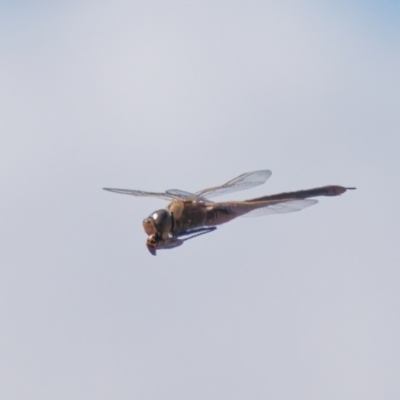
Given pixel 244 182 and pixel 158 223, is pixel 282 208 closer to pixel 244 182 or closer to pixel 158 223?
pixel 244 182

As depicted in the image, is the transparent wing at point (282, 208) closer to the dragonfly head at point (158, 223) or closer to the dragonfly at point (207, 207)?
the dragonfly at point (207, 207)

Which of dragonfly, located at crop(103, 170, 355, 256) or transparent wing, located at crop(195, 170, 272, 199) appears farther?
transparent wing, located at crop(195, 170, 272, 199)

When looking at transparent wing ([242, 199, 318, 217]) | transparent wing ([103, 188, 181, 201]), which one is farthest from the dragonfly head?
transparent wing ([242, 199, 318, 217])

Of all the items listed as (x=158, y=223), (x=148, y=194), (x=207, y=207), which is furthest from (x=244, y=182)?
(x=158, y=223)

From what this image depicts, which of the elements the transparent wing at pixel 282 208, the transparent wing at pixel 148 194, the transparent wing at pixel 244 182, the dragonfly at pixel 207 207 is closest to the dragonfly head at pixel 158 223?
the dragonfly at pixel 207 207

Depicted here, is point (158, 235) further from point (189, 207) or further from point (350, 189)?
point (350, 189)

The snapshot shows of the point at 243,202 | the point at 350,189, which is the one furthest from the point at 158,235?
the point at 350,189

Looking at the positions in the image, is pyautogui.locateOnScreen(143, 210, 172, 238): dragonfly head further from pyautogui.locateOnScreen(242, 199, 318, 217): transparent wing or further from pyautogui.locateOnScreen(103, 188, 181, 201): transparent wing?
pyautogui.locateOnScreen(242, 199, 318, 217): transparent wing
